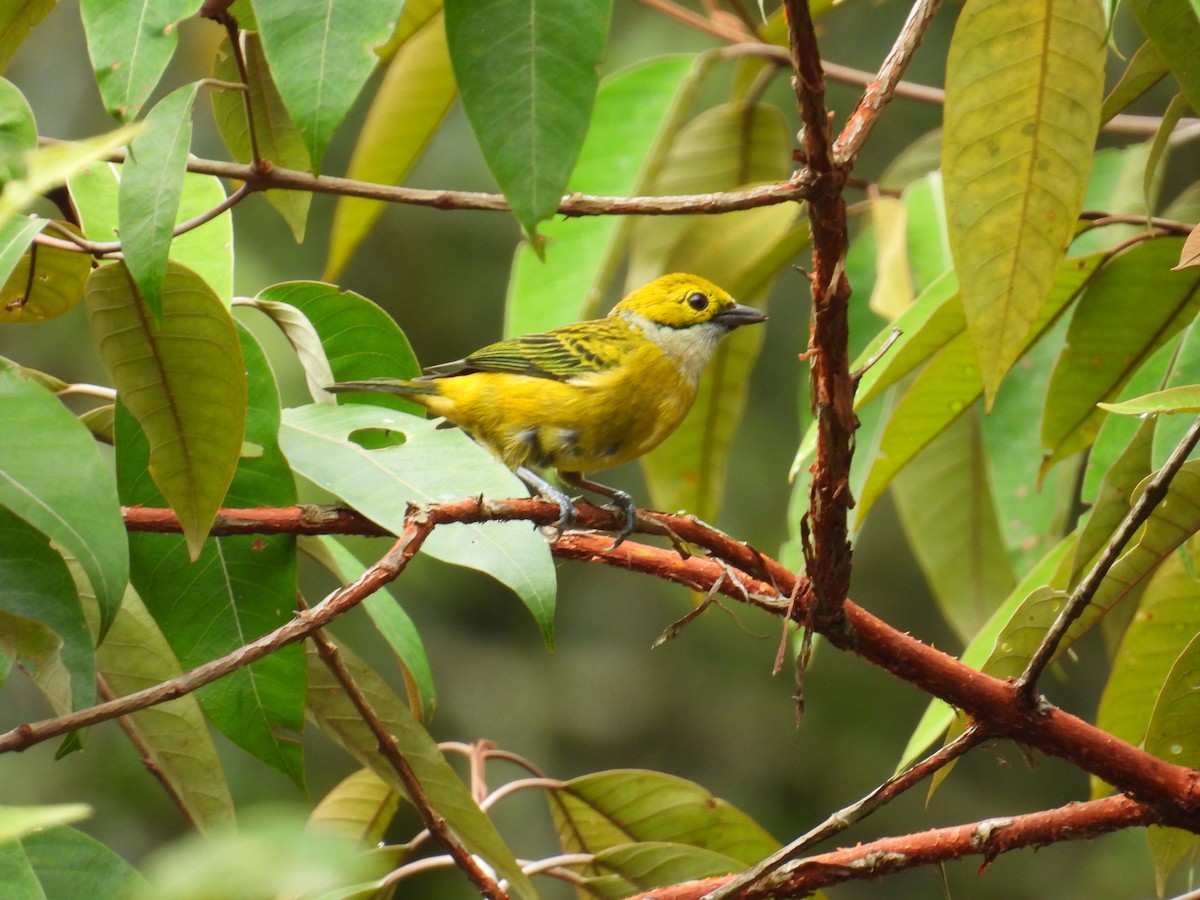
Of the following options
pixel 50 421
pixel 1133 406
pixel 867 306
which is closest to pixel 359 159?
pixel 867 306

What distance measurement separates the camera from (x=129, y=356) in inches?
70.9

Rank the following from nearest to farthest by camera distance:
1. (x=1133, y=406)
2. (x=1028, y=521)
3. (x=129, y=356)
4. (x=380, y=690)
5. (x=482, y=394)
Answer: (x=1133, y=406), (x=129, y=356), (x=380, y=690), (x=1028, y=521), (x=482, y=394)

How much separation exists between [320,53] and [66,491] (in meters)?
0.59

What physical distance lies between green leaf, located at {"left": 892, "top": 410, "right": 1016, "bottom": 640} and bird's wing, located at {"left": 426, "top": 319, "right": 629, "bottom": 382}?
0.83 meters

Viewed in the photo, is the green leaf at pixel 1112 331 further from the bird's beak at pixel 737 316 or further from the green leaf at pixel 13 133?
the green leaf at pixel 13 133

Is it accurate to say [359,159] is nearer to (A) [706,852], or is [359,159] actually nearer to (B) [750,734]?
(A) [706,852]

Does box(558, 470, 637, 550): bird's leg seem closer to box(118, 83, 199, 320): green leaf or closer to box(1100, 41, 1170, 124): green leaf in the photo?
box(118, 83, 199, 320): green leaf

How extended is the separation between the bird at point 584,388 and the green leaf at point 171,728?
3.15 feet

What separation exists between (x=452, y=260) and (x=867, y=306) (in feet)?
18.7

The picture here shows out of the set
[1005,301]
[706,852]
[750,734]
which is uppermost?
[1005,301]

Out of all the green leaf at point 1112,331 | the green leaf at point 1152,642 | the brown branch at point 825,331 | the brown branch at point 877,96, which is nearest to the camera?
the brown branch at point 825,331

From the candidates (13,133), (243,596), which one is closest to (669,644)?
(243,596)

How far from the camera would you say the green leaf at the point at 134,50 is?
1578 mm

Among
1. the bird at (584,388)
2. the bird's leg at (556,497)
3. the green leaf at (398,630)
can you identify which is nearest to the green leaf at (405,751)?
the green leaf at (398,630)
